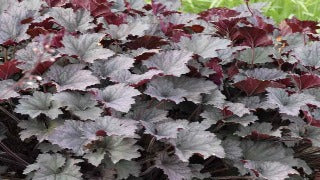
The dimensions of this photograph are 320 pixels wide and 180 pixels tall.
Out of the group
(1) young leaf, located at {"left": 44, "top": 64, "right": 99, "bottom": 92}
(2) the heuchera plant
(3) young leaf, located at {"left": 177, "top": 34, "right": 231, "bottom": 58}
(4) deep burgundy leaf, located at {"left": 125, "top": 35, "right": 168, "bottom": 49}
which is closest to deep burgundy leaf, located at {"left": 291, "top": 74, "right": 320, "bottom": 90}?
(2) the heuchera plant

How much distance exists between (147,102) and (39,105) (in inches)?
16.2

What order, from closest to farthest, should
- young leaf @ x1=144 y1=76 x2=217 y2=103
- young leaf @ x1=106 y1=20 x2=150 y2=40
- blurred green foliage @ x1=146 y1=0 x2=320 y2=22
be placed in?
1. young leaf @ x1=144 y1=76 x2=217 y2=103
2. young leaf @ x1=106 y1=20 x2=150 y2=40
3. blurred green foliage @ x1=146 y1=0 x2=320 y2=22

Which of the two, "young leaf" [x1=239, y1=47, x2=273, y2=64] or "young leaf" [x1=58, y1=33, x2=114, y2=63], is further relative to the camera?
"young leaf" [x1=239, y1=47, x2=273, y2=64]

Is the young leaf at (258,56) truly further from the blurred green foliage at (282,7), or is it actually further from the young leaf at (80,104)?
the blurred green foliage at (282,7)

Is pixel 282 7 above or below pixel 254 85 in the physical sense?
below

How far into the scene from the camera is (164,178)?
76.6 inches

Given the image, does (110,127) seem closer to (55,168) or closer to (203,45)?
(55,168)

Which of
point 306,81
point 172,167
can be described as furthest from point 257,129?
point 172,167

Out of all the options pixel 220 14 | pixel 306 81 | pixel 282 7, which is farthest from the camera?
pixel 282 7

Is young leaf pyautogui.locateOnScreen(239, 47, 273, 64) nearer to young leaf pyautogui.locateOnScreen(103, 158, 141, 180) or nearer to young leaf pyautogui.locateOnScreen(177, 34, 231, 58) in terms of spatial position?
young leaf pyautogui.locateOnScreen(177, 34, 231, 58)

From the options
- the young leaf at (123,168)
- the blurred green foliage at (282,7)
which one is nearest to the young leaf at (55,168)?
the young leaf at (123,168)

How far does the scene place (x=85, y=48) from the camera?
1902 mm

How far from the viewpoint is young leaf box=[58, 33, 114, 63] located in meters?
1.86

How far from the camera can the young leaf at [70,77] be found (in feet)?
5.67
